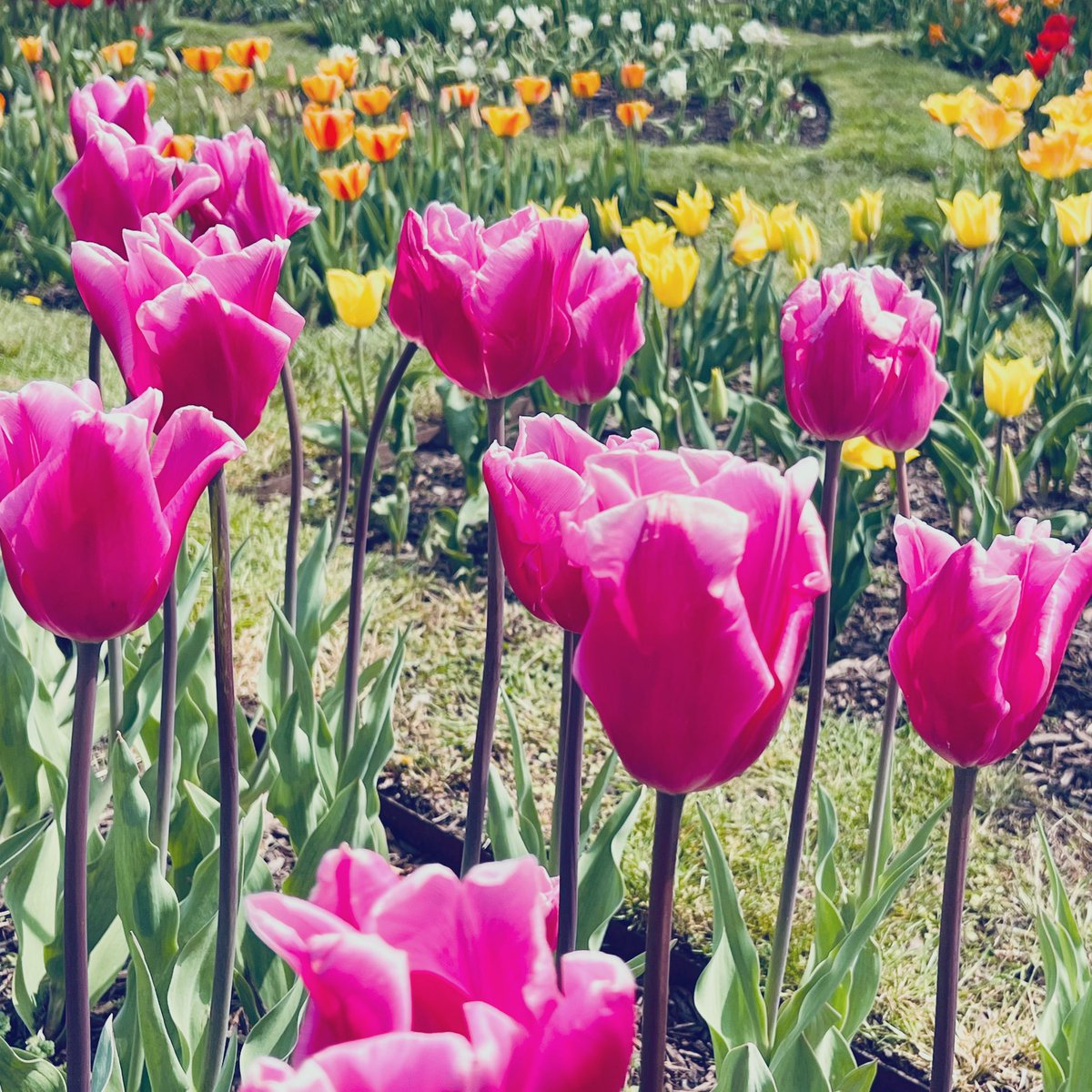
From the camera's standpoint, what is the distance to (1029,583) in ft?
3.40

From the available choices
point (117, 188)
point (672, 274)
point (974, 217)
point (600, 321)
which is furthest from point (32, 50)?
Result: point (600, 321)

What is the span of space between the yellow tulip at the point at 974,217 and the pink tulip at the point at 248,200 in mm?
2194

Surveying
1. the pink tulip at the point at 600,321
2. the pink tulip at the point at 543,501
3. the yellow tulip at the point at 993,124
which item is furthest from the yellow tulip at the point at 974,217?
the pink tulip at the point at 543,501

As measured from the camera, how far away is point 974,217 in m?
3.54

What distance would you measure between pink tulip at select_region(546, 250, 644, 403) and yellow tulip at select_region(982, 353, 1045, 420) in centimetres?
147

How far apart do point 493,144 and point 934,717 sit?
5.81 metres

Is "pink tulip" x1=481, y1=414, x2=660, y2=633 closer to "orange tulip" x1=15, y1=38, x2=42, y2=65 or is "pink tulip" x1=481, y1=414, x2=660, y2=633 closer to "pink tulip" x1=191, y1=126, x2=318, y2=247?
"pink tulip" x1=191, y1=126, x2=318, y2=247

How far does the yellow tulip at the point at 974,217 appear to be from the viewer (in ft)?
11.6

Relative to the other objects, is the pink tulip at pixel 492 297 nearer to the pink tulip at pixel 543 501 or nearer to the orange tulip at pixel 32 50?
the pink tulip at pixel 543 501

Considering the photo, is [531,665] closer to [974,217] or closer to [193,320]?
[974,217]

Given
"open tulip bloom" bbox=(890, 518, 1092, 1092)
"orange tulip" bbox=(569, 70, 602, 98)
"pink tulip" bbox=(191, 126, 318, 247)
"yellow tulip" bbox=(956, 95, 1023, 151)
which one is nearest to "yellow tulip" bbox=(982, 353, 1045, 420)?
"pink tulip" bbox=(191, 126, 318, 247)

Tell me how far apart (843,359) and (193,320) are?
759 millimetres

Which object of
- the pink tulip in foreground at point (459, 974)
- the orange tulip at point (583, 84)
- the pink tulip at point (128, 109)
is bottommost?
the orange tulip at point (583, 84)

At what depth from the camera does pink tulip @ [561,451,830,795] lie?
0.68m
